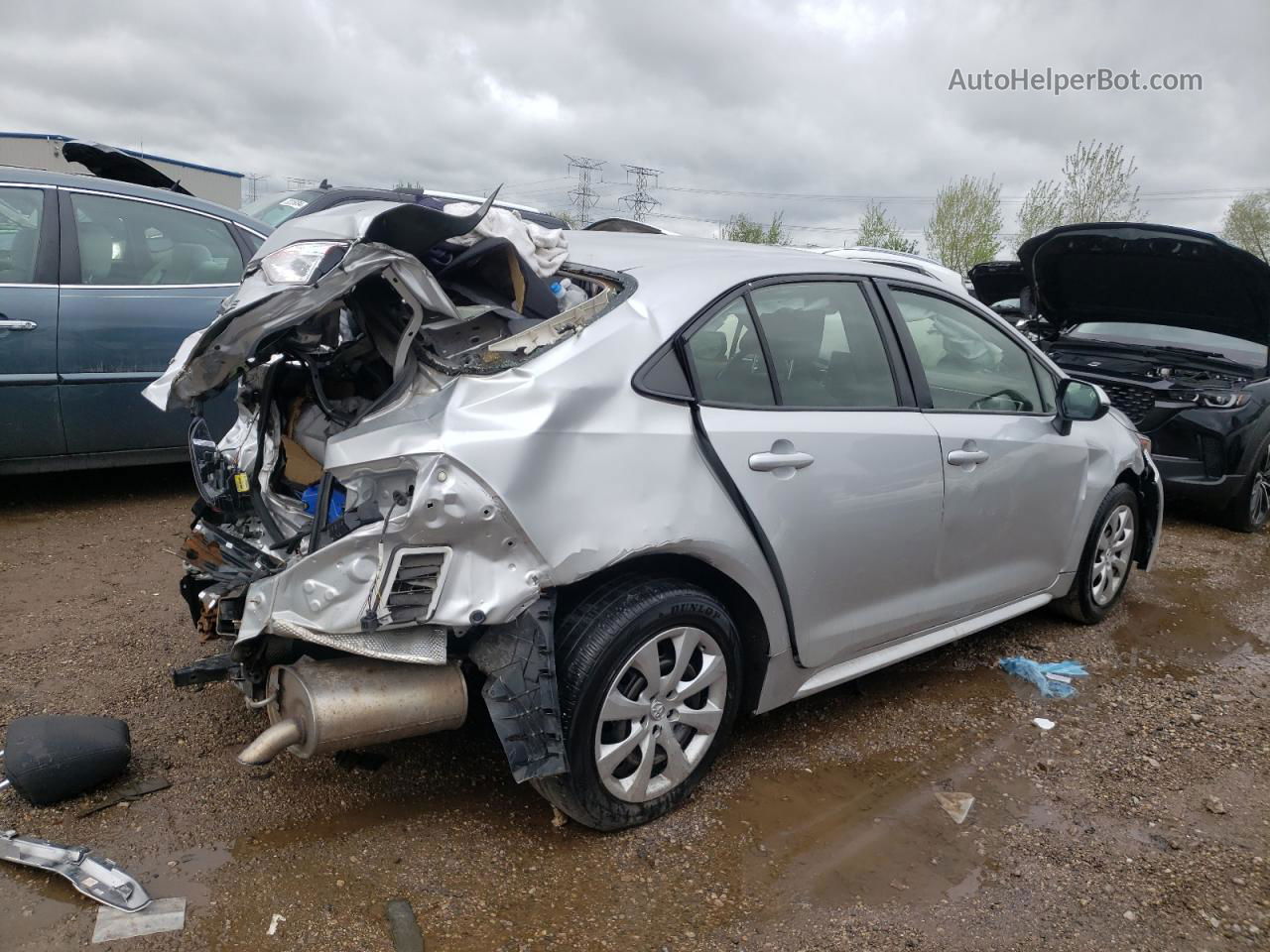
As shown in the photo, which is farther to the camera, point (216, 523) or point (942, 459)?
point (942, 459)

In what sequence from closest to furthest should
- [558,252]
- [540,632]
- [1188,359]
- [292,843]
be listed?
1. [540,632]
2. [292,843]
3. [558,252]
4. [1188,359]

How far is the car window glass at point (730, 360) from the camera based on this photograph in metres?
2.75

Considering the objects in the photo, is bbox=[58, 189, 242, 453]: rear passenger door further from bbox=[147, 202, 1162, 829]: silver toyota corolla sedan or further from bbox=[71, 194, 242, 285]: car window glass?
bbox=[147, 202, 1162, 829]: silver toyota corolla sedan

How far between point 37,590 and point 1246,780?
488 centimetres

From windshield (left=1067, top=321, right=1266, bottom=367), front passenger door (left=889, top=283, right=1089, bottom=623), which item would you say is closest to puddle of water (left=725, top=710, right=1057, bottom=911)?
front passenger door (left=889, top=283, right=1089, bottom=623)

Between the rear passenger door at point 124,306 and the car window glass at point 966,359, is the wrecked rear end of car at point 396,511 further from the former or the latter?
the rear passenger door at point 124,306

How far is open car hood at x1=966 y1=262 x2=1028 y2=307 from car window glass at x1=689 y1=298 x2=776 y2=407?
5347 millimetres

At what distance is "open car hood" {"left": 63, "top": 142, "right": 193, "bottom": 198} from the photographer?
5.06 meters

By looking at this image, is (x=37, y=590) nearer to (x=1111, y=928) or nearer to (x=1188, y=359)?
(x=1111, y=928)

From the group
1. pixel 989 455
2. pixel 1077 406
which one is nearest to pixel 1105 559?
pixel 1077 406

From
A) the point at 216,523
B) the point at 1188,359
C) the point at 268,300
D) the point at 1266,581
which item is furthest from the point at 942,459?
the point at 1188,359

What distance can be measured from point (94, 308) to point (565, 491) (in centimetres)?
371

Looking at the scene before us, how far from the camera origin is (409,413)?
2375 mm

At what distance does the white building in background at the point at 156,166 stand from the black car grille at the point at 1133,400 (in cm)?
773
